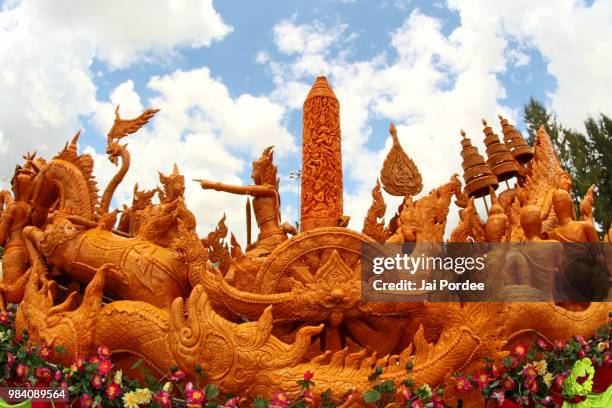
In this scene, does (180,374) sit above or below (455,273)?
below

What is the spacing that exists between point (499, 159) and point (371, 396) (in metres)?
6.93

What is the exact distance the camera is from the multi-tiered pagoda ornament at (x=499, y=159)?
903 centimetres

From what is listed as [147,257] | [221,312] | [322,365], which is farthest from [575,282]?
[147,257]

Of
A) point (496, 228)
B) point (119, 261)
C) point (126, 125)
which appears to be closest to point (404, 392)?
point (496, 228)

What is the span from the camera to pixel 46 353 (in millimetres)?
3844

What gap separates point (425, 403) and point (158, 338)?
218 cm

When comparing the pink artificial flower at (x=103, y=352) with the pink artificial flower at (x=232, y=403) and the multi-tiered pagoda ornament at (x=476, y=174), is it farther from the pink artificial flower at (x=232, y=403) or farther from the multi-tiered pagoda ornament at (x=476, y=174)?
the multi-tiered pagoda ornament at (x=476, y=174)

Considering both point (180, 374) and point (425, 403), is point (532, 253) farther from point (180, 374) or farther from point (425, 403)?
point (180, 374)

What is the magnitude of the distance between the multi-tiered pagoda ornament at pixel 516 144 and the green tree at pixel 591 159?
782cm

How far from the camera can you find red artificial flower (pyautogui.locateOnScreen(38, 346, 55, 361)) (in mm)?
3842

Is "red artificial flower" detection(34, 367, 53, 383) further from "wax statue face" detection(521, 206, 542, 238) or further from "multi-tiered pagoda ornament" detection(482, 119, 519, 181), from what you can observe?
"multi-tiered pagoda ornament" detection(482, 119, 519, 181)

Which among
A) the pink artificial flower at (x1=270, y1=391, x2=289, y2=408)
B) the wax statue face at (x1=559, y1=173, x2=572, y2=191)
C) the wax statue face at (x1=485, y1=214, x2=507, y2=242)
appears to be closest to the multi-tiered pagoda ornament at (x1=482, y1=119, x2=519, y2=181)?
the wax statue face at (x1=559, y1=173, x2=572, y2=191)

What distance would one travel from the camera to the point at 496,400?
3.87m

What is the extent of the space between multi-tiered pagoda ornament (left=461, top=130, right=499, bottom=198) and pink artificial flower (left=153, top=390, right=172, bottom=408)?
6548mm
